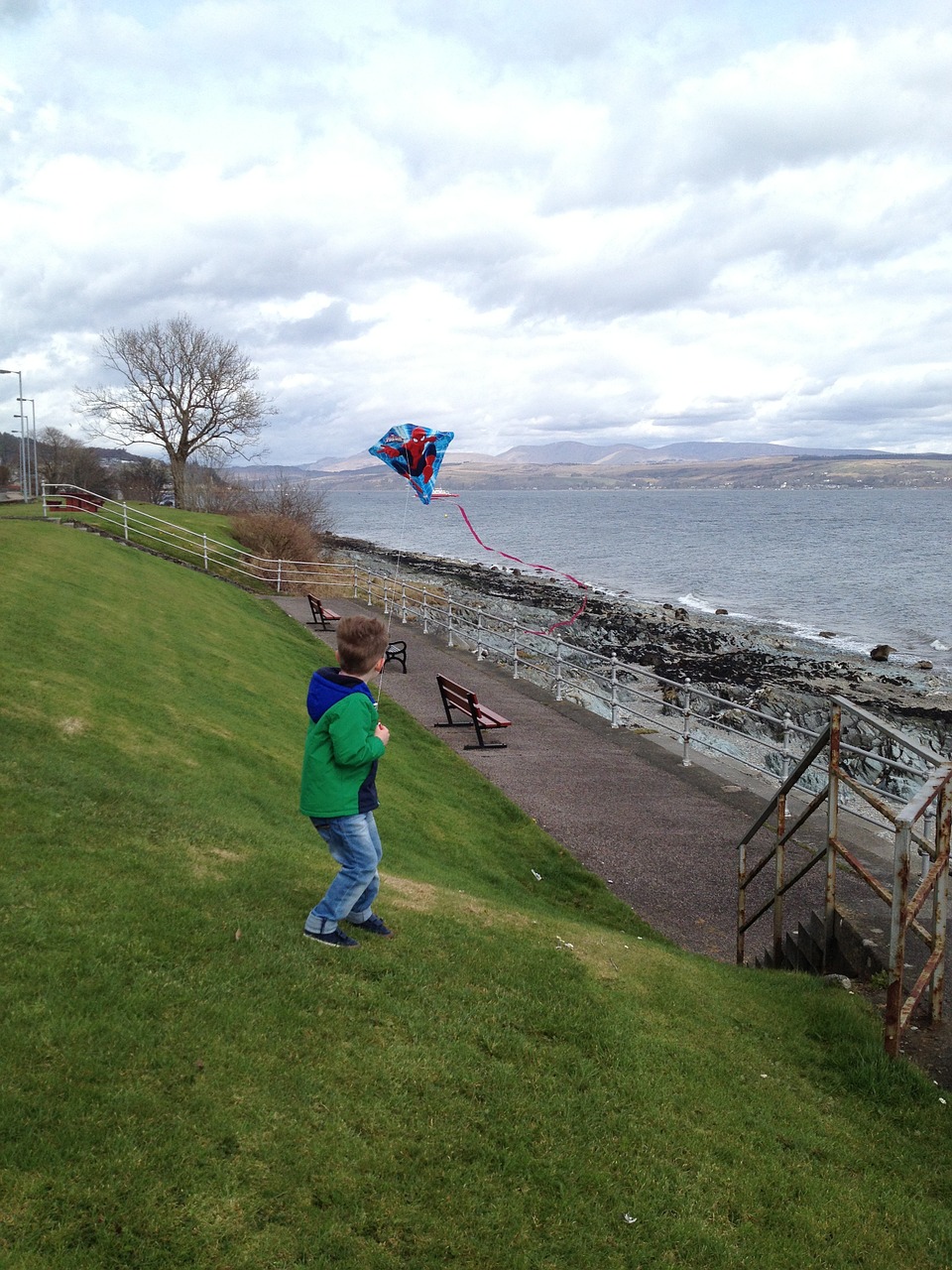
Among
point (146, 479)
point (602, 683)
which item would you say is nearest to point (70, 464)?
point (146, 479)

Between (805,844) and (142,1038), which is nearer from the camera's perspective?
(142,1038)

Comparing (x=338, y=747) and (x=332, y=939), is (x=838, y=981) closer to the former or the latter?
(x=332, y=939)

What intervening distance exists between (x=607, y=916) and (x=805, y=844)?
8.83ft

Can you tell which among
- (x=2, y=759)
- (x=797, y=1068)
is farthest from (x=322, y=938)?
(x=2, y=759)

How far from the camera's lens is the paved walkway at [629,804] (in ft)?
27.6

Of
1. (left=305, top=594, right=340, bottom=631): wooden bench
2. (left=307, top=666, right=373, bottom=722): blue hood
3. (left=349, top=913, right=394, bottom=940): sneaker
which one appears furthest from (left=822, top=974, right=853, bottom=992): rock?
(left=305, top=594, right=340, bottom=631): wooden bench

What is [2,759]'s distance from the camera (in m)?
6.77

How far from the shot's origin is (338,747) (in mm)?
4723

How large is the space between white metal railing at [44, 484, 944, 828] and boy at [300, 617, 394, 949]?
541 cm

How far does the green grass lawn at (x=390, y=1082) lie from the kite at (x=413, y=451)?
5.77 m

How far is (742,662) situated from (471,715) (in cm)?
1899

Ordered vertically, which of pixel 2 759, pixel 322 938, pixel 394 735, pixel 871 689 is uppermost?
pixel 2 759

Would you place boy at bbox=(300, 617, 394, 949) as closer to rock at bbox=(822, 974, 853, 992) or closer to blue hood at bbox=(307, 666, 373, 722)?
blue hood at bbox=(307, 666, 373, 722)

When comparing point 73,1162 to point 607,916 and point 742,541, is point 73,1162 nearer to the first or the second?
point 607,916
